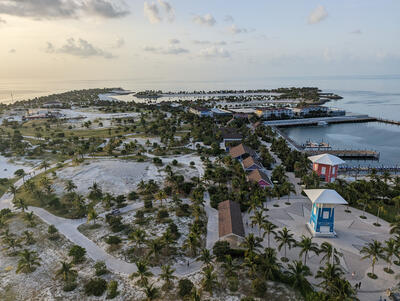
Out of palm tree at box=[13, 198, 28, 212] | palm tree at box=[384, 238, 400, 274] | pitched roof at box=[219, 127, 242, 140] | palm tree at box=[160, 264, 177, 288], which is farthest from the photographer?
pitched roof at box=[219, 127, 242, 140]

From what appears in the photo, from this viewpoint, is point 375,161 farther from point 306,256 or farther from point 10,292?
point 10,292

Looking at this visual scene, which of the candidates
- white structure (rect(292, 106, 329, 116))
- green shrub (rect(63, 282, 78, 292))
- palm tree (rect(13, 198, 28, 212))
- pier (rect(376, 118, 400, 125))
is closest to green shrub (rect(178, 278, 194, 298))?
green shrub (rect(63, 282, 78, 292))

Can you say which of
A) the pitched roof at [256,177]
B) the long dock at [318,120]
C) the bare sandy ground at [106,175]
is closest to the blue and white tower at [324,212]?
the pitched roof at [256,177]

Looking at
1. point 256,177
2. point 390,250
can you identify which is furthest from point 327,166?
point 390,250

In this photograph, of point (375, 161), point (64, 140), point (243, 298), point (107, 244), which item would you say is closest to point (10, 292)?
point (107, 244)

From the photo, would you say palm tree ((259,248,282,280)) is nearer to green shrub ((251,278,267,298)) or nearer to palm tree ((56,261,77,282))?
green shrub ((251,278,267,298))

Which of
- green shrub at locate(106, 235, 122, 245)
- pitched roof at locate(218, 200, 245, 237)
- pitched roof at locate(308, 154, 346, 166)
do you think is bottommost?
green shrub at locate(106, 235, 122, 245)
